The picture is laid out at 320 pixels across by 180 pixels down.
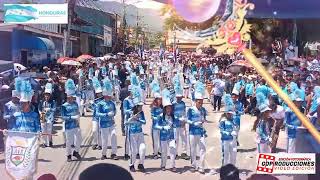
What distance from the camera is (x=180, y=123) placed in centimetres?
1212

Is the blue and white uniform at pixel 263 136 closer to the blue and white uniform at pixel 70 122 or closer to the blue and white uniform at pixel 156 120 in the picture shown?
the blue and white uniform at pixel 156 120

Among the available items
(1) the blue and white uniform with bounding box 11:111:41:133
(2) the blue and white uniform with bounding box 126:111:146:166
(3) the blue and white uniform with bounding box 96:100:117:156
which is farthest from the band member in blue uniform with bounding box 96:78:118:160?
(1) the blue and white uniform with bounding box 11:111:41:133

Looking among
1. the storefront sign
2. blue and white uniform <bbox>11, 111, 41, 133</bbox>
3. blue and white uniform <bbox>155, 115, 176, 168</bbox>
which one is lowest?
blue and white uniform <bbox>155, 115, 176, 168</bbox>

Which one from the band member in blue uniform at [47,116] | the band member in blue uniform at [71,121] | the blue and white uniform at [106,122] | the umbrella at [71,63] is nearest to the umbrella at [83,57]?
the umbrella at [71,63]

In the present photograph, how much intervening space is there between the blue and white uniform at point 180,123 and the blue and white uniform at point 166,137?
1.59 ft

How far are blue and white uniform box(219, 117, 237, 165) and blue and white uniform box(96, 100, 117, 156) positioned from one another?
2761 millimetres

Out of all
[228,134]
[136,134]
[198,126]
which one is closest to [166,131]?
[136,134]

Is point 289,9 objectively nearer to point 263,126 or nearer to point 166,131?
point 263,126

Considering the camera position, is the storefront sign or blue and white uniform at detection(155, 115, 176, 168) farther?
blue and white uniform at detection(155, 115, 176, 168)

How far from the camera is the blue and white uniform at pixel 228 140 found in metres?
10.1

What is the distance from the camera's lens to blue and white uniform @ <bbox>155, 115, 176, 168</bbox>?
36.4ft

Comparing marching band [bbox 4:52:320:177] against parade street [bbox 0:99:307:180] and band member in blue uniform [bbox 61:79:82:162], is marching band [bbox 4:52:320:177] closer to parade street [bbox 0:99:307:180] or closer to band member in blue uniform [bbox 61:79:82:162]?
band member in blue uniform [bbox 61:79:82:162]

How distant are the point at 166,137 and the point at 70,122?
2213 millimetres

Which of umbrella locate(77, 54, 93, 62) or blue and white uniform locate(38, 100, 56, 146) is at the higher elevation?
umbrella locate(77, 54, 93, 62)
